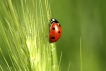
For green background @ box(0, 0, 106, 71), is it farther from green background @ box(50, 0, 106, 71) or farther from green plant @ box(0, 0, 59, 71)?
green plant @ box(0, 0, 59, 71)

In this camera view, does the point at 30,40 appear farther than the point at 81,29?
No

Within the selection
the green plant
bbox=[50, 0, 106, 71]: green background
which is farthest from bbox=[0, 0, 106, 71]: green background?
the green plant

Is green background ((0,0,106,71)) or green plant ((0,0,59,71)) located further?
green background ((0,0,106,71))

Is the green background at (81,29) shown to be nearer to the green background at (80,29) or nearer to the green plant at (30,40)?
the green background at (80,29)

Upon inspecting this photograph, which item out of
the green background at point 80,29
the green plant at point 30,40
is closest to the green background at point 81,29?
the green background at point 80,29

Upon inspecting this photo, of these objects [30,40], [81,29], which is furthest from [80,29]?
[30,40]

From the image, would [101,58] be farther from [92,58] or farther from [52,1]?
[52,1]

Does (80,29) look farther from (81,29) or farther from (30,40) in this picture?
(30,40)

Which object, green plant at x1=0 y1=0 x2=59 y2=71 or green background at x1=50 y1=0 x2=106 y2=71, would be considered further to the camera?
green background at x1=50 y1=0 x2=106 y2=71
